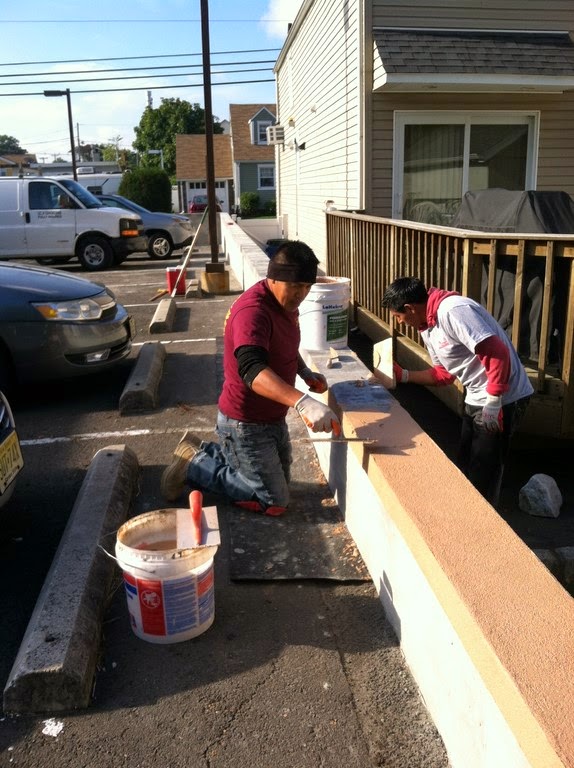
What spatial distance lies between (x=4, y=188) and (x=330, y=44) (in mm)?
8252

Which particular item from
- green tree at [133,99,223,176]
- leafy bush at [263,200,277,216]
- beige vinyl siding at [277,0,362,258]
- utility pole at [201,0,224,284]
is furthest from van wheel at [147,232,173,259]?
green tree at [133,99,223,176]

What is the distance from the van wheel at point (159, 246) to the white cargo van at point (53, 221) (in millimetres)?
1866

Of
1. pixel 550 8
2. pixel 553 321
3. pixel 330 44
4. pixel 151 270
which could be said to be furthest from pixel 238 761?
pixel 151 270

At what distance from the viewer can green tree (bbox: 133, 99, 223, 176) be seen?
267 feet

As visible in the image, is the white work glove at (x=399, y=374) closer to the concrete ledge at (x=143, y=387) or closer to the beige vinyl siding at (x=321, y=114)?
the concrete ledge at (x=143, y=387)

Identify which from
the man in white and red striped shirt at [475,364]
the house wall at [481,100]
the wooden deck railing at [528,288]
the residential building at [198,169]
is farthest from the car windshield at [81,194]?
the residential building at [198,169]

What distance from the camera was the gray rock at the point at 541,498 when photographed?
17.1ft

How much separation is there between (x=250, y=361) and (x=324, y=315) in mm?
1965

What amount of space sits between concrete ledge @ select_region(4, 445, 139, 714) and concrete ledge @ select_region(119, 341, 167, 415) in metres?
1.92

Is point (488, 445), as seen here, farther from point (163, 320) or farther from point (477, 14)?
point (477, 14)

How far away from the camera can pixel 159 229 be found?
18.9 m

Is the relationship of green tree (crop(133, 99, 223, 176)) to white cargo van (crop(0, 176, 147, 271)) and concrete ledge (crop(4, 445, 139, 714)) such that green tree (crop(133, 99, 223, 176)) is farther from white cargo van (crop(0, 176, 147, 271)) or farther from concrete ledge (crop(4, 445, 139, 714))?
concrete ledge (crop(4, 445, 139, 714))

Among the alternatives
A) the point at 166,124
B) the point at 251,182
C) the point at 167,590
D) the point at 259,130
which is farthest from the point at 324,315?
the point at 166,124

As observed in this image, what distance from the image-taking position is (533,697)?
6.07 feet
